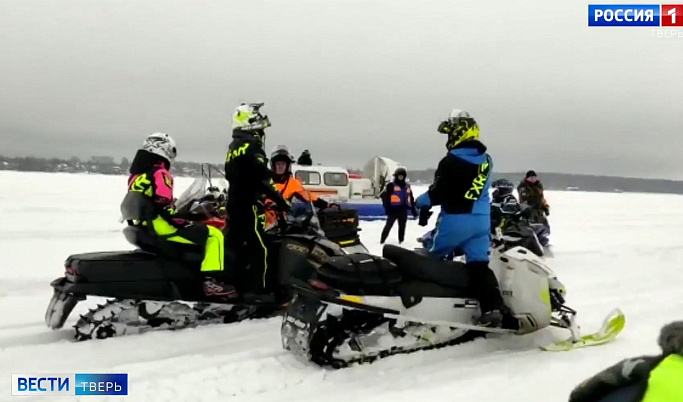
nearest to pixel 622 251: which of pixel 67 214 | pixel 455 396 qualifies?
pixel 455 396

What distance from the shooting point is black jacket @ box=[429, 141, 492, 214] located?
4.40 m

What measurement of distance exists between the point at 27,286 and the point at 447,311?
513cm

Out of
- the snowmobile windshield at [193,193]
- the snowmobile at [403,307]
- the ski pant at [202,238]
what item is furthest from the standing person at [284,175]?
the snowmobile at [403,307]

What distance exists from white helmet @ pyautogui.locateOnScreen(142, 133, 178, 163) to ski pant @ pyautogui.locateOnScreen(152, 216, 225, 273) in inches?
21.3

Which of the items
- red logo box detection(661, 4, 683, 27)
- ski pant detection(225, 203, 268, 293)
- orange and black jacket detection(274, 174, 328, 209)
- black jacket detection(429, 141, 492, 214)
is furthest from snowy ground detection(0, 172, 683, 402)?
red logo box detection(661, 4, 683, 27)

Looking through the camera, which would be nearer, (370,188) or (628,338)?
(628,338)

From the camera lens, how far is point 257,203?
525cm

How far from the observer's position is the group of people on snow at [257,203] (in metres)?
4.43

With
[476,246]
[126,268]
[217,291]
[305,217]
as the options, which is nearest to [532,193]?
[305,217]

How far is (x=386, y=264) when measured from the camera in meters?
4.19

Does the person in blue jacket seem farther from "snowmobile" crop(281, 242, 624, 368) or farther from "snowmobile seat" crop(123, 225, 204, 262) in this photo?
"snowmobile seat" crop(123, 225, 204, 262)

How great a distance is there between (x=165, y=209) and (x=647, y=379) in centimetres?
415

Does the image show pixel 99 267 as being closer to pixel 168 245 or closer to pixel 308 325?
pixel 168 245

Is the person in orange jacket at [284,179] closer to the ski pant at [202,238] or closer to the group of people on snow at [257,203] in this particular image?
the group of people on snow at [257,203]
